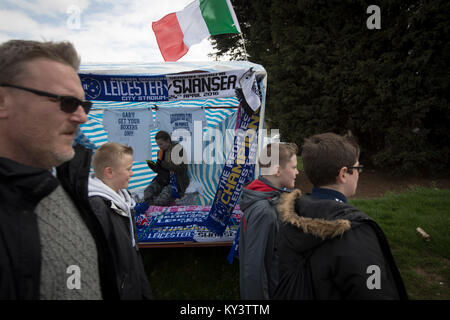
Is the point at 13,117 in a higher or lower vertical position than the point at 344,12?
lower

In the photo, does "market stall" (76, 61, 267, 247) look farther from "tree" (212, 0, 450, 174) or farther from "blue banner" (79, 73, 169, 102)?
"tree" (212, 0, 450, 174)

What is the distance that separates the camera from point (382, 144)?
8.77 metres

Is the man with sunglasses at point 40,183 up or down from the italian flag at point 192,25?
down

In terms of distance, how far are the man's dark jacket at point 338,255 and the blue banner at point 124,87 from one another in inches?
121

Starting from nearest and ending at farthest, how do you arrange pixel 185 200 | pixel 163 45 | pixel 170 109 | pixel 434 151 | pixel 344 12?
pixel 163 45 → pixel 170 109 → pixel 185 200 → pixel 434 151 → pixel 344 12

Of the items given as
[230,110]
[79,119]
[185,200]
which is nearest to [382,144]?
[230,110]

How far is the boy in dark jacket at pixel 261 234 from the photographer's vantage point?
1.84 m

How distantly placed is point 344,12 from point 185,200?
823 centimetres

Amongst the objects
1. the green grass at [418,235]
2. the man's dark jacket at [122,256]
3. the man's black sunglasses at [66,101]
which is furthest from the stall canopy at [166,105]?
the green grass at [418,235]

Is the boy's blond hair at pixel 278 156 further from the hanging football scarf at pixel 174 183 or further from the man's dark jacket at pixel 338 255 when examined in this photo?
the hanging football scarf at pixel 174 183

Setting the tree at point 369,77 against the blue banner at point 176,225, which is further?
the tree at point 369,77

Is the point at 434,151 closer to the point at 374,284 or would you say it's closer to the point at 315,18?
the point at 315,18

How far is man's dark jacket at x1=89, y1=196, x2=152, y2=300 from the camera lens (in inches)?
58.4

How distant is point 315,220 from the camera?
4.31 ft
